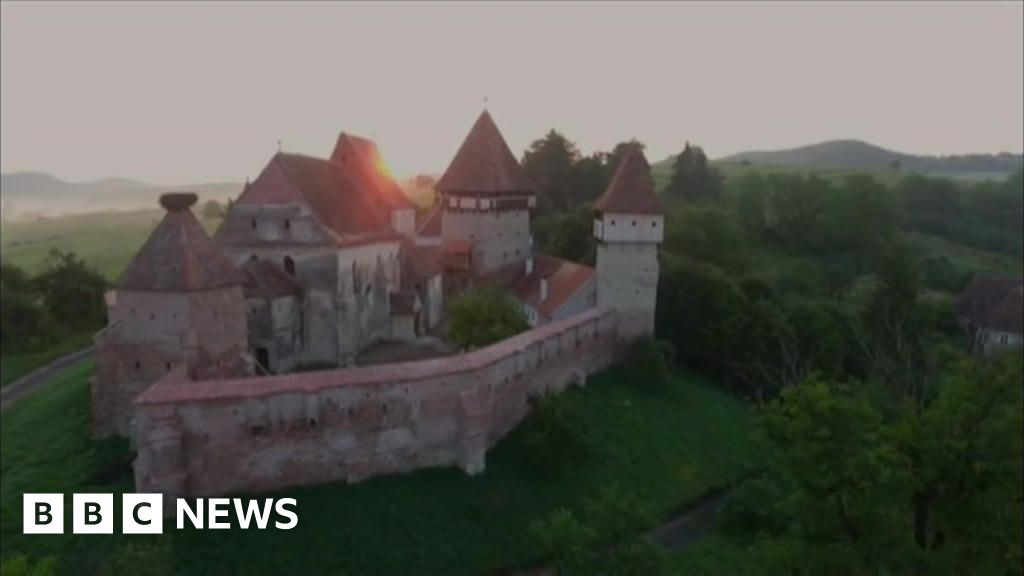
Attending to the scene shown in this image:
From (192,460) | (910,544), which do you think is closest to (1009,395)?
(910,544)

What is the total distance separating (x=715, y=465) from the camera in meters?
35.3

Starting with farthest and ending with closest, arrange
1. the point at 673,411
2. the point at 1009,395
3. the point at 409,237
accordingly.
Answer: the point at 409,237 → the point at 673,411 → the point at 1009,395

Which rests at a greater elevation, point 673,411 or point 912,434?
point 912,434

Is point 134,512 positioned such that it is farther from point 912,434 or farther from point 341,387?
point 912,434

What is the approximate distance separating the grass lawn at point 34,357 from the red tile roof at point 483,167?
21947mm

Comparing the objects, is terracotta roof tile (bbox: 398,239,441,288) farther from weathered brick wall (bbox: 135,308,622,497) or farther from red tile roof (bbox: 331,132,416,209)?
weathered brick wall (bbox: 135,308,622,497)

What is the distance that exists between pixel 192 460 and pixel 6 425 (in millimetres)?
14368

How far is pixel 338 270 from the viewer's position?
1411 inches

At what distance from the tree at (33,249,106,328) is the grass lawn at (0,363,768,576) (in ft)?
50.1

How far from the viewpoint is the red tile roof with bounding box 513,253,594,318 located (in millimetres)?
40750

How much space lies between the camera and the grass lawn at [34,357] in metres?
43.5

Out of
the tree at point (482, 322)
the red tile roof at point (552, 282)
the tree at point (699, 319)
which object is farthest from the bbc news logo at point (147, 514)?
the tree at point (699, 319)

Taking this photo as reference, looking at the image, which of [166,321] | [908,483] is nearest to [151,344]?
[166,321]

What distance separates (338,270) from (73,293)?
25.1m
